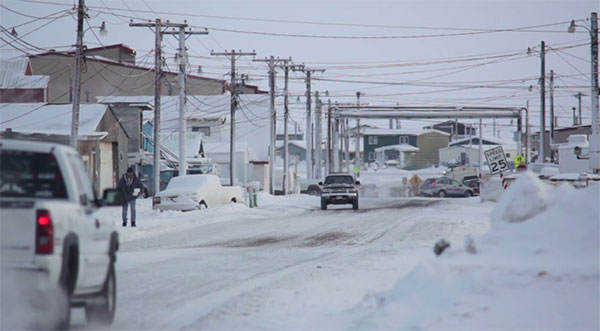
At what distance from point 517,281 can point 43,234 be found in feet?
14.6

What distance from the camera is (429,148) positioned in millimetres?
131125

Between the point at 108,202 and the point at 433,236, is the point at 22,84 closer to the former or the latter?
the point at 433,236

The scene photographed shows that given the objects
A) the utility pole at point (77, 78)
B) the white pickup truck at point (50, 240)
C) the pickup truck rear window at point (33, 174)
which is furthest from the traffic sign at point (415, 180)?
the pickup truck rear window at point (33, 174)

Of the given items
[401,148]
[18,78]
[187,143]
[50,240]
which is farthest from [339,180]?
[401,148]

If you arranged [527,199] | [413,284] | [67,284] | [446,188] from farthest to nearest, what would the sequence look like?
1. [446,188]
2. [527,199]
3. [413,284]
4. [67,284]

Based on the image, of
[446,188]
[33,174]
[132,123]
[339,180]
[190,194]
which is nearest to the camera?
[33,174]

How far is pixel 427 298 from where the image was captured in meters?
8.58

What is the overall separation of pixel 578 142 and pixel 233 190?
65.4ft

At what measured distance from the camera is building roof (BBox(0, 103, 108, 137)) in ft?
149

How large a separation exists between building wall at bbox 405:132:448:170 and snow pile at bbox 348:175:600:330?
→ 391 feet

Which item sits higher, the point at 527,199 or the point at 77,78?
the point at 77,78

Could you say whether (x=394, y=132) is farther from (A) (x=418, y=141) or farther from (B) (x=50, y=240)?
(B) (x=50, y=240)

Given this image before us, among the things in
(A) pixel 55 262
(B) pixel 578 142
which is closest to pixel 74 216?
(A) pixel 55 262

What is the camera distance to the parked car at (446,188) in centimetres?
6712
